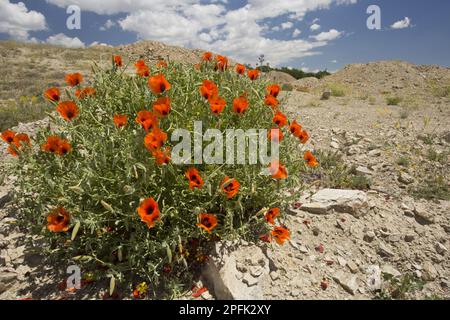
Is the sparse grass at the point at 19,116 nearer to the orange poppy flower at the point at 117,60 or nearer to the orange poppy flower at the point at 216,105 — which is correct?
the orange poppy flower at the point at 117,60

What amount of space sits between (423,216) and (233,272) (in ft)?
7.04

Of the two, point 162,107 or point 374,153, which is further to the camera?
point 374,153

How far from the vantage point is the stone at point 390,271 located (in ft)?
8.45

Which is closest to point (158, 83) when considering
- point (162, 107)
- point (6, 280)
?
point (162, 107)

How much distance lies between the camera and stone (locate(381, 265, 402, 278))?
258cm

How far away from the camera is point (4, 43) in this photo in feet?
78.9

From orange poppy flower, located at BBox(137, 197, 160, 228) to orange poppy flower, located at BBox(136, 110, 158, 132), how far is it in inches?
19.2

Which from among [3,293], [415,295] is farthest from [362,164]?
[3,293]

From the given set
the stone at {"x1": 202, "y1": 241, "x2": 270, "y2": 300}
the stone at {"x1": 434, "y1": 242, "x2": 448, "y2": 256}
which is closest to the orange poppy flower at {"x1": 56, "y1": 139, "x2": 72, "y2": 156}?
the stone at {"x1": 202, "y1": 241, "x2": 270, "y2": 300}

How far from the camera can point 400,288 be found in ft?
7.79

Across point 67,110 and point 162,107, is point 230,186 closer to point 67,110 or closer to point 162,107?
Answer: point 162,107
